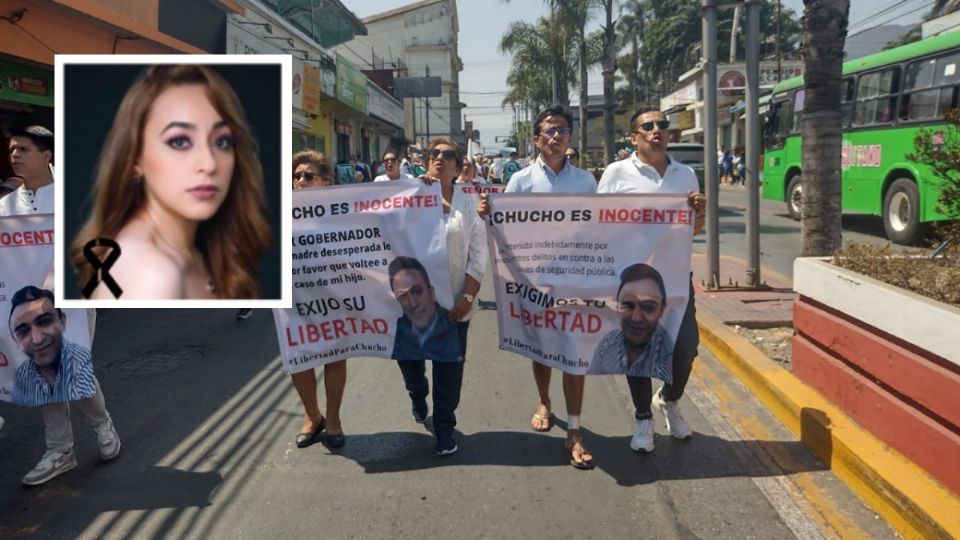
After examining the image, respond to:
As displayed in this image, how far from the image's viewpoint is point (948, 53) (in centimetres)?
1219

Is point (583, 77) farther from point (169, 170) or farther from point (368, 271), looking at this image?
point (169, 170)

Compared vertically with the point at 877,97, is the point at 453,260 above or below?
below

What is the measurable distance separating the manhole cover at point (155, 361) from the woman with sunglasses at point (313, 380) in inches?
93.6

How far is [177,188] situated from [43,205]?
76.0 inches

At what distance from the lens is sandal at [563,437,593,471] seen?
4176 mm

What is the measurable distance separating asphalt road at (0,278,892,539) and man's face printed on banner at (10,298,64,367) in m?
0.68

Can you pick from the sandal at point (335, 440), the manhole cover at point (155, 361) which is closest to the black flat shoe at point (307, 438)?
the sandal at point (335, 440)

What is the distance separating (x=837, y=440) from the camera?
158 inches

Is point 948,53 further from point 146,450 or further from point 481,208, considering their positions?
point 146,450

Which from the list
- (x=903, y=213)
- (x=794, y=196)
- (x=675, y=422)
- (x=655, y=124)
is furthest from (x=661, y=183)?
(x=794, y=196)

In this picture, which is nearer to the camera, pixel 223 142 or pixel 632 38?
pixel 223 142

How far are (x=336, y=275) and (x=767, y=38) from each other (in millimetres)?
64783

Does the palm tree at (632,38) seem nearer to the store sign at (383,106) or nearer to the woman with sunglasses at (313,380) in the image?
the store sign at (383,106)

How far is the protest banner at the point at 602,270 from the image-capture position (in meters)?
4.24
